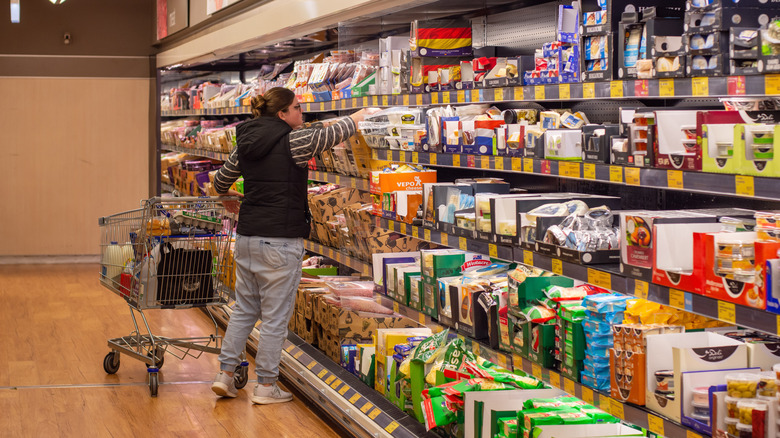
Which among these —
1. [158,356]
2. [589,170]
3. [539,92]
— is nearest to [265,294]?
[158,356]

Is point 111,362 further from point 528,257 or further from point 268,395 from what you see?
point 528,257

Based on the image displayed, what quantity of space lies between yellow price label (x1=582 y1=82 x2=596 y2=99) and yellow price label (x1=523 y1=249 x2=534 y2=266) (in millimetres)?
530

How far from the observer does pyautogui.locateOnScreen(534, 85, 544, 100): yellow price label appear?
2.89 meters

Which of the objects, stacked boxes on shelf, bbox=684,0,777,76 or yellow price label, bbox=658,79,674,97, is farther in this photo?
yellow price label, bbox=658,79,674,97

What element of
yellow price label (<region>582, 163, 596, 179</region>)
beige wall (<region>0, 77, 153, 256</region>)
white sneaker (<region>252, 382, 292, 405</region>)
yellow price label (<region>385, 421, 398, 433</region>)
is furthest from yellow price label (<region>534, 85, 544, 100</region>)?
beige wall (<region>0, 77, 153, 256</region>)

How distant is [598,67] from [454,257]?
3.99 feet

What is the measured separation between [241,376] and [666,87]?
135 inches

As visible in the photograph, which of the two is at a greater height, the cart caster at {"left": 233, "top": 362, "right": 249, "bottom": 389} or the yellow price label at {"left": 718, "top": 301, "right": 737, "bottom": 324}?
the yellow price label at {"left": 718, "top": 301, "right": 737, "bottom": 324}

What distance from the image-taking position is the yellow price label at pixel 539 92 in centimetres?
289

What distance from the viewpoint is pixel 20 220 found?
10.0 metres

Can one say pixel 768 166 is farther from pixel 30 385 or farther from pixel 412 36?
pixel 30 385

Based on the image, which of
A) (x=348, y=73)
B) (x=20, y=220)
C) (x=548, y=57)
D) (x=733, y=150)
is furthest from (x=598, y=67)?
(x=20, y=220)

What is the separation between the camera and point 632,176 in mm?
2379

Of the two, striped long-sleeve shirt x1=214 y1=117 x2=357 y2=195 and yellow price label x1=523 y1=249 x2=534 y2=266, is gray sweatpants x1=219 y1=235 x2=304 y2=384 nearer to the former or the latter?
striped long-sleeve shirt x1=214 y1=117 x2=357 y2=195
